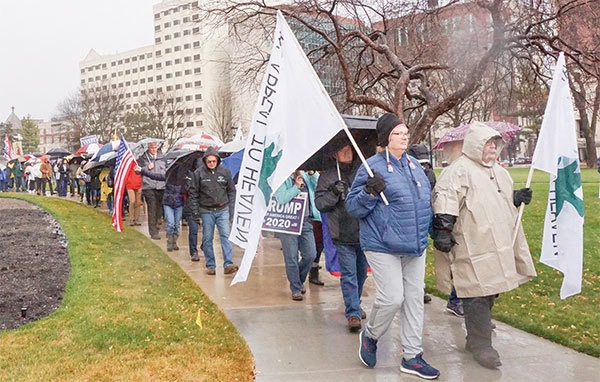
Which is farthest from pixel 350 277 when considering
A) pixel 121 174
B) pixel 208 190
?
pixel 121 174

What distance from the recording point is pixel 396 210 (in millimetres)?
4270

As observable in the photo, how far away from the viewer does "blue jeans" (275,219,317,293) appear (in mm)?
6605

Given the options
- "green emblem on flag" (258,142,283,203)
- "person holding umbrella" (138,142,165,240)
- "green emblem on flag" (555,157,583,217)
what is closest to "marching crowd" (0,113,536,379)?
"green emblem on flag" (555,157,583,217)

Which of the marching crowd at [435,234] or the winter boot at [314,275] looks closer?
the marching crowd at [435,234]

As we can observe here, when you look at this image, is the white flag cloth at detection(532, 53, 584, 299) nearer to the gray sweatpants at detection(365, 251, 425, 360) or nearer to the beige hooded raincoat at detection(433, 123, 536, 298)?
the beige hooded raincoat at detection(433, 123, 536, 298)

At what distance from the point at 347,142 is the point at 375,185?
160 centimetres

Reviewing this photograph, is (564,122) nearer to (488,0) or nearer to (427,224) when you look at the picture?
(427,224)

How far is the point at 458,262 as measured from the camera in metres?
4.54

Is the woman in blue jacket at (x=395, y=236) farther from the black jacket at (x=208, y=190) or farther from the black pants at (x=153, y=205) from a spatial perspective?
the black pants at (x=153, y=205)

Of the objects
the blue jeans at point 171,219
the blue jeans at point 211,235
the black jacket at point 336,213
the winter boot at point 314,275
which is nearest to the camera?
the black jacket at point 336,213

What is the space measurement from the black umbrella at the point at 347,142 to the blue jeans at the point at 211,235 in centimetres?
208

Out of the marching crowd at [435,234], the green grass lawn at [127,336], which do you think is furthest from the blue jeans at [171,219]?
the marching crowd at [435,234]

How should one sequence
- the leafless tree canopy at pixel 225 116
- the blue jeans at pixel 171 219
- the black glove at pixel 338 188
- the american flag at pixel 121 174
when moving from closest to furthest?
the black glove at pixel 338 188 → the american flag at pixel 121 174 → the blue jeans at pixel 171 219 → the leafless tree canopy at pixel 225 116

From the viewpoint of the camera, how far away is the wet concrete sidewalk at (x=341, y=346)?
4293 mm
